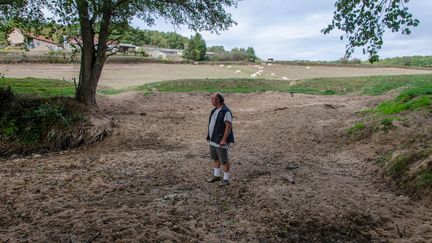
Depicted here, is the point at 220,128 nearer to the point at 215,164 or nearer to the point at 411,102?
the point at 215,164

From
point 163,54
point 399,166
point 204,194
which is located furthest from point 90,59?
point 163,54

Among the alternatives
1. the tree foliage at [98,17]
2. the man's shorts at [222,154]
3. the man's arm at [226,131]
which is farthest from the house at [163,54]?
the man's arm at [226,131]

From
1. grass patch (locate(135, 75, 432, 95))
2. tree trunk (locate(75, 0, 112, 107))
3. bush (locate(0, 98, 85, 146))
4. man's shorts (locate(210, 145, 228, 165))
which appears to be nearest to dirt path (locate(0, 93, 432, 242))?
man's shorts (locate(210, 145, 228, 165))

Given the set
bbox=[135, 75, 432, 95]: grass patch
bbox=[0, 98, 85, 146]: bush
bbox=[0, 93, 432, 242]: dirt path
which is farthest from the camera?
bbox=[135, 75, 432, 95]: grass patch

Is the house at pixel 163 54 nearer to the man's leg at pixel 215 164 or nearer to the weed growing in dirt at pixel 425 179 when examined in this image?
the man's leg at pixel 215 164

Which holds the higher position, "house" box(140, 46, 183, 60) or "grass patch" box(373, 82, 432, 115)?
"house" box(140, 46, 183, 60)

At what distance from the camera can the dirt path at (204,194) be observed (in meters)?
5.44

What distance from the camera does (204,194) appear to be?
277 inches

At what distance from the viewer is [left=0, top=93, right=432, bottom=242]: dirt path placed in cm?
544

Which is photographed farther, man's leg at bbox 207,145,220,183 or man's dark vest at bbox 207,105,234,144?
man's leg at bbox 207,145,220,183

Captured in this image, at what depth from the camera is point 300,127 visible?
42.9 ft

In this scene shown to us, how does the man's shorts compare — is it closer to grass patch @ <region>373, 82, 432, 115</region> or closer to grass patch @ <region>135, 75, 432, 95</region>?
grass patch @ <region>373, 82, 432, 115</region>

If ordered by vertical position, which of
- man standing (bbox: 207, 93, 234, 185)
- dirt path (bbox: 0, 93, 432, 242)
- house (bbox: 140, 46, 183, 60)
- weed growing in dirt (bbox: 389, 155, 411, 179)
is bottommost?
dirt path (bbox: 0, 93, 432, 242)

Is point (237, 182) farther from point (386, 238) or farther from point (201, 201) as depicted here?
point (386, 238)
